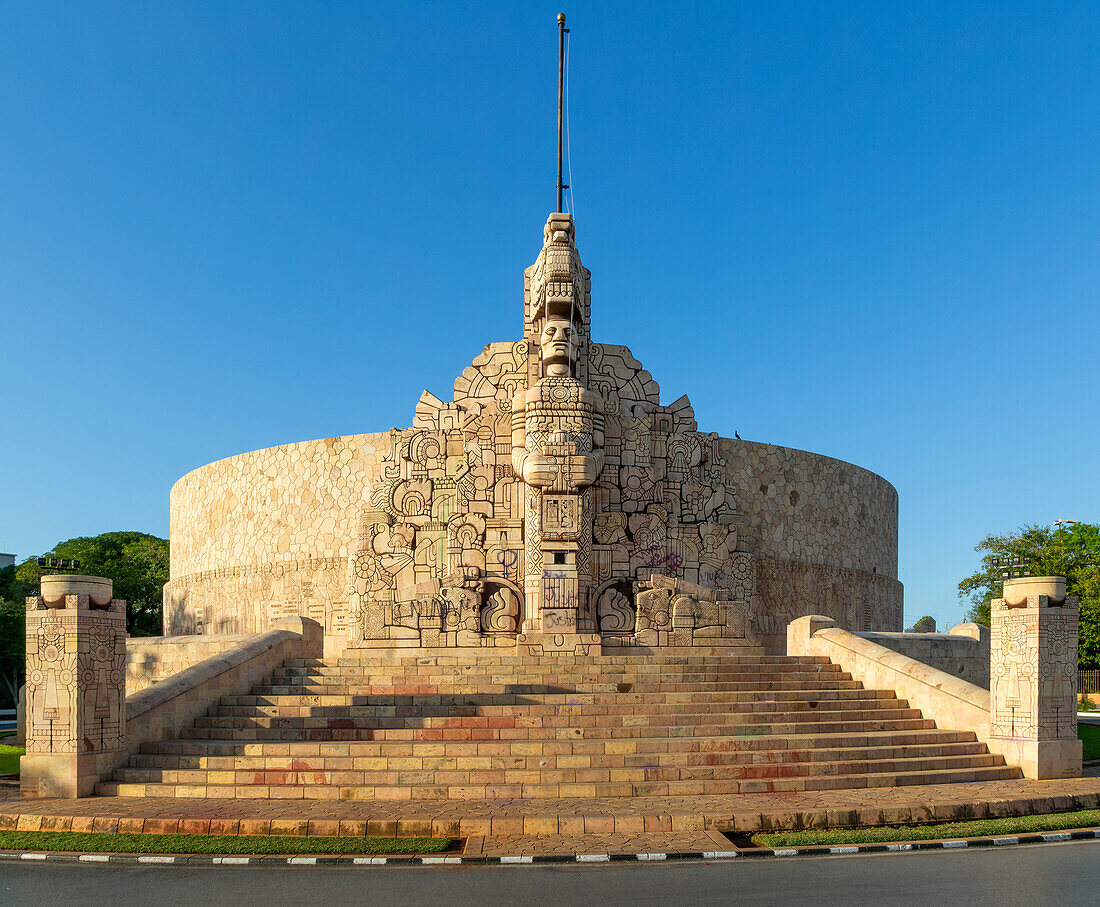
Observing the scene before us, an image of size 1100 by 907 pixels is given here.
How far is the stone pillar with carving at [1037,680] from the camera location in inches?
401

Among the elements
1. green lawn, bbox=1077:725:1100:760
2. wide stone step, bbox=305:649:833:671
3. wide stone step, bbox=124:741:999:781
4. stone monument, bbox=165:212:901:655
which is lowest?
green lawn, bbox=1077:725:1100:760

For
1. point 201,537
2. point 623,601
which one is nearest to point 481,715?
point 623,601

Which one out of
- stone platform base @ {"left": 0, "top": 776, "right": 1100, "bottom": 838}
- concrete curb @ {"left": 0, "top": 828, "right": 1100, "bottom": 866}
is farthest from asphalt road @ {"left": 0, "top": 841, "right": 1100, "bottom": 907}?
stone platform base @ {"left": 0, "top": 776, "right": 1100, "bottom": 838}

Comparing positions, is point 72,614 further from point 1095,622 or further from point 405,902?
point 1095,622

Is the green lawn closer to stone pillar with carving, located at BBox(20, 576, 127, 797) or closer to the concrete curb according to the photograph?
the concrete curb

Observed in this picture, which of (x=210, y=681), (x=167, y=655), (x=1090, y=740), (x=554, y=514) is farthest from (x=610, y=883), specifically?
(x=1090, y=740)

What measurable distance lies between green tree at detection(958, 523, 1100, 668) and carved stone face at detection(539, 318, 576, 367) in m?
18.0

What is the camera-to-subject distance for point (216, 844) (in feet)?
23.7

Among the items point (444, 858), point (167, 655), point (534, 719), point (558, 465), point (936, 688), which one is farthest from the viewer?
point (558, 465)

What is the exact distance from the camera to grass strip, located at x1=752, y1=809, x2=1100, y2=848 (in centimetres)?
741

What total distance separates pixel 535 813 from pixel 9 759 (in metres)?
8.60

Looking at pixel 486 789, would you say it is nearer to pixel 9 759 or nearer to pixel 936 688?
pixel 936 688

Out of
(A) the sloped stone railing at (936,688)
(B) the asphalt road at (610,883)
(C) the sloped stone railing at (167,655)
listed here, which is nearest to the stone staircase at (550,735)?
(A) the sloped stone railing at (936,688)

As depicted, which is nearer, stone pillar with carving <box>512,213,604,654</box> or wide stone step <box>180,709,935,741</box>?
wide stone step <box>180,709,935,741</box>
